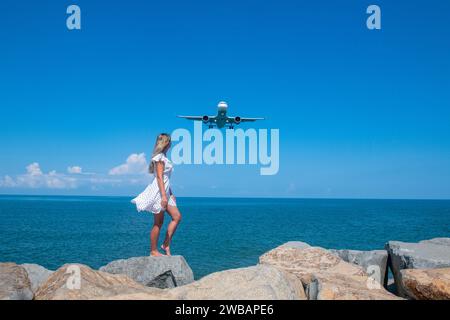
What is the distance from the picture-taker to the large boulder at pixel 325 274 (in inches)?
208

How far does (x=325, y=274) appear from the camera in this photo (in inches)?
253

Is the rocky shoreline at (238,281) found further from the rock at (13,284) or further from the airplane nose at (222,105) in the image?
the airplane nose at (222,105)

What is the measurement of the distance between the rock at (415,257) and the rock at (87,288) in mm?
5034

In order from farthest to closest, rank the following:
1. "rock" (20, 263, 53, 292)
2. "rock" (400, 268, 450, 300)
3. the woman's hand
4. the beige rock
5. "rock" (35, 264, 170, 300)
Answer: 1. "rock" (20, 263, 53, 292)
2. the woman's hand
3. the beige rock
4. "rock" (400, 268, 450, 300)
5. "rock" (35, 264, 170, 300)

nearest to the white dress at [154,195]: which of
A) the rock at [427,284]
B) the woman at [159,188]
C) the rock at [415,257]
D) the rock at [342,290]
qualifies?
the woman at [159,188]

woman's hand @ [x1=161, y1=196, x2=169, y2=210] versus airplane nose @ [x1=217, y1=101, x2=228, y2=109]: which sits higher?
airplane nose @ [x1=217, y1=101, x2=228, y2=109]

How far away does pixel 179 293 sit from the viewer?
5.05 m

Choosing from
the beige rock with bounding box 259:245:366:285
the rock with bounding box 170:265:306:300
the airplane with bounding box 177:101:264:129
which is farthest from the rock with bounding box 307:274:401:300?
the airplane with bounding box 177:101:264:129

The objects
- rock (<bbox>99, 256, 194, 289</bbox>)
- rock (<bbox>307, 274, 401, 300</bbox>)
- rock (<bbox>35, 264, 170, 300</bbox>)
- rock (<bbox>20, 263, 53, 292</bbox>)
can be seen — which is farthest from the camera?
rock (<bbox>20, 263, 53, 292</bbox>)

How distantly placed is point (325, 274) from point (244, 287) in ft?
6.51

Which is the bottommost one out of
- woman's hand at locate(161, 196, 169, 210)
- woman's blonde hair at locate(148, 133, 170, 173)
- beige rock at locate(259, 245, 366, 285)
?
beige rock at locate(259, 245, 366, 285)

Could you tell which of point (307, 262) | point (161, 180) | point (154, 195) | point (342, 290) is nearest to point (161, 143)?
point (161, 180)

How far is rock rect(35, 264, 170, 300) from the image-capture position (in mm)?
4879

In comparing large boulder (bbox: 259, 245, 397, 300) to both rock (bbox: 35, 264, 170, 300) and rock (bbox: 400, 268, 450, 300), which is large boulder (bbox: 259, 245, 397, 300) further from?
rock (bbox: 35, 264, 170, 300)
